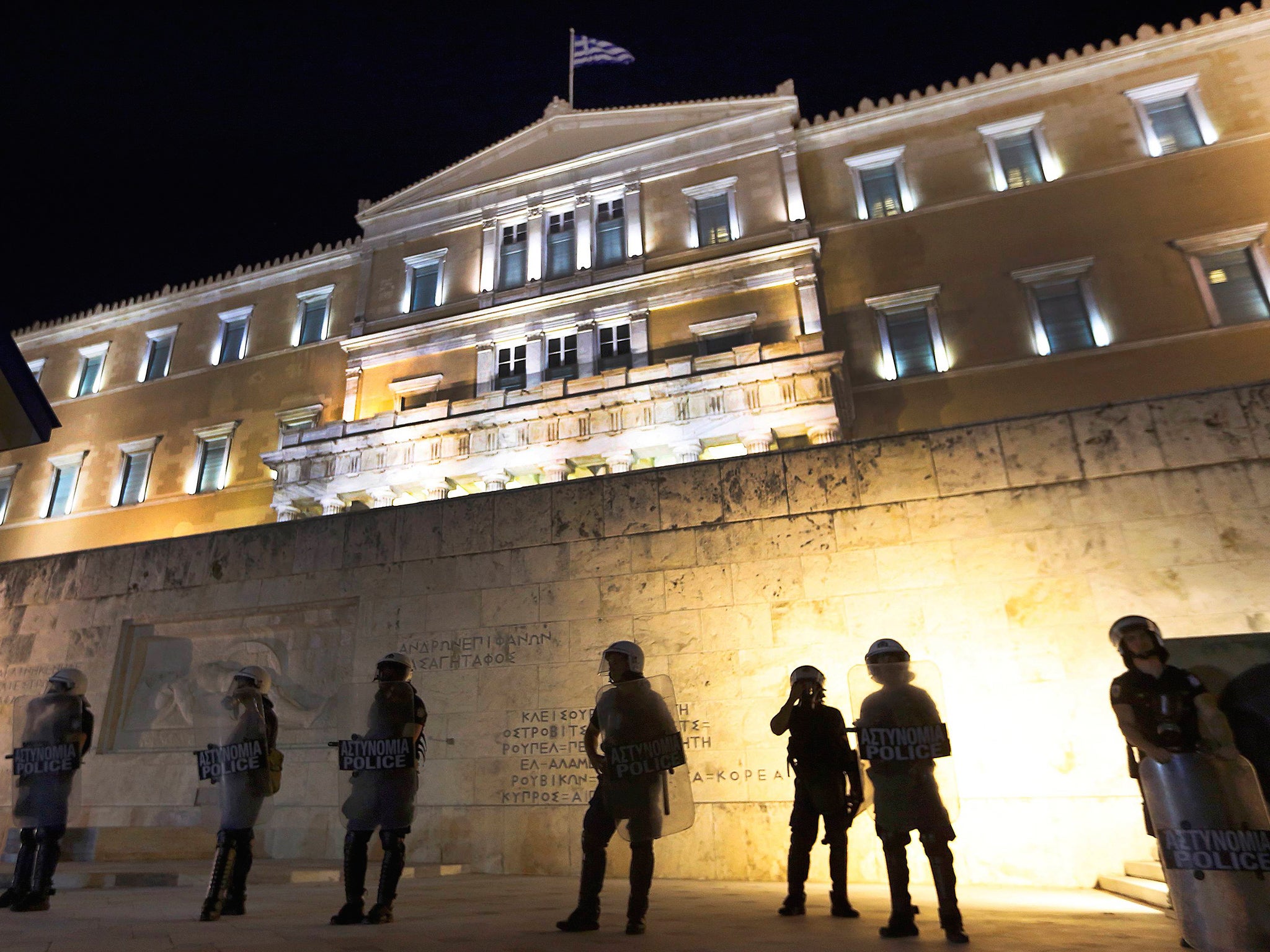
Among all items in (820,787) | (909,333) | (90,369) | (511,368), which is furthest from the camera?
(90,369)

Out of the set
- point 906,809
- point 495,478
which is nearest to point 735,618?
point 906,809

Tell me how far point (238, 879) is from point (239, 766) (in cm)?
88

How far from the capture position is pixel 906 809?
16.4 feet

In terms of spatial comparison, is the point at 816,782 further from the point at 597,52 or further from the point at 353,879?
the point at 597,52

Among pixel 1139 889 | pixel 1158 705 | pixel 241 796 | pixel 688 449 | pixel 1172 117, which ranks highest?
pixel 1172 117

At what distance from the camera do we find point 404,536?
11.5 metres

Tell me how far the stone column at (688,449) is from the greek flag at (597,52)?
16248 mm

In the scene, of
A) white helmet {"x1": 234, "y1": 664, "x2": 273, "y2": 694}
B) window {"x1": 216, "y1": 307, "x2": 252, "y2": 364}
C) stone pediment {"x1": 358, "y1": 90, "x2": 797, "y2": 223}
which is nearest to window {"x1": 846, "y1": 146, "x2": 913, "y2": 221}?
stone pediment {"x1": 358, "y1": 90, "x2": 797, "y2": 223}

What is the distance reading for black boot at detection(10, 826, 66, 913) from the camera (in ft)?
20.8

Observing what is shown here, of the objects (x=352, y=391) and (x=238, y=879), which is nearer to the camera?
(x=238, y=879)

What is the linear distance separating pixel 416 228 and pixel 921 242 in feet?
61.1

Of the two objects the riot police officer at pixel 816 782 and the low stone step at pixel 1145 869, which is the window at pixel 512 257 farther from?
the low stone step at pixel 1145 869

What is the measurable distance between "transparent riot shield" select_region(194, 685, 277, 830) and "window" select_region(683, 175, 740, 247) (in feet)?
74.4

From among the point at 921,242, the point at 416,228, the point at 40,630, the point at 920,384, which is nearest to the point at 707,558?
the point at 40,630
